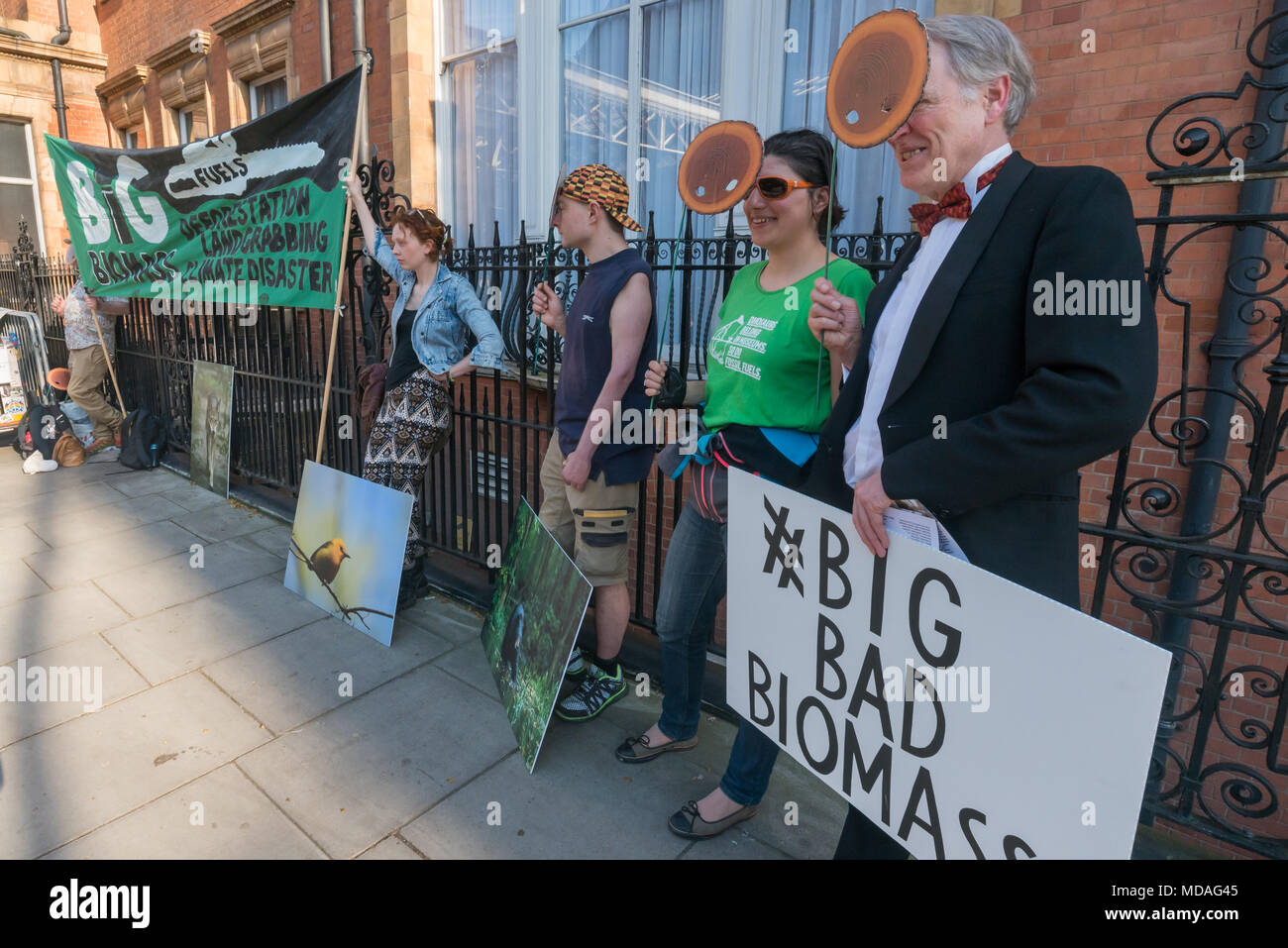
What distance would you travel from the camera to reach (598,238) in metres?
2.73

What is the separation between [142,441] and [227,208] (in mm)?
2871

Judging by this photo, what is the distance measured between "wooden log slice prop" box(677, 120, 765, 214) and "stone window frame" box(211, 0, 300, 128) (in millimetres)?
7788

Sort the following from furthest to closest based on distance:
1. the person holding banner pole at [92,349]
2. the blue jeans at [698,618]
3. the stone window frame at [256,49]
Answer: the stone window frame at [256,49]
the person holding banner pole at [92,349]
the blue jeans at [698,618]

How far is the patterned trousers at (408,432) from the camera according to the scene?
3693 millimetres

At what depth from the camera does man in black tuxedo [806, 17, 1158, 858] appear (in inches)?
48.6

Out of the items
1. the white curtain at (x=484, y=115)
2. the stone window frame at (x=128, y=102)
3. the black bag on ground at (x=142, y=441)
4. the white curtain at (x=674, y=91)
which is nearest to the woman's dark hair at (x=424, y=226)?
the white curtain at (x=674, y=91)

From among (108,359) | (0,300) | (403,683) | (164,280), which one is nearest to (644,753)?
(403,683)

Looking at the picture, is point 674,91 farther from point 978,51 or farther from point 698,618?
point 978,51

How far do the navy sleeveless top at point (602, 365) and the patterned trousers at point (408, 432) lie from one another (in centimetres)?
114

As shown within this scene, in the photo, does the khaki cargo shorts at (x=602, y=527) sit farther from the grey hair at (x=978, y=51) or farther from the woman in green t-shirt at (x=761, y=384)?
the grey hair at (x=978, y=51)

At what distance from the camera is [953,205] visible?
56.6 inches

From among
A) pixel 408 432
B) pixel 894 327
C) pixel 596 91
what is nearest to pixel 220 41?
pixel 596 91

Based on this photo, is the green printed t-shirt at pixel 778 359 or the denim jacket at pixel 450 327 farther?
the denim jacket at pixel 450 327

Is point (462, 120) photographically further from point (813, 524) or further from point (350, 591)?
point (813, 524)
